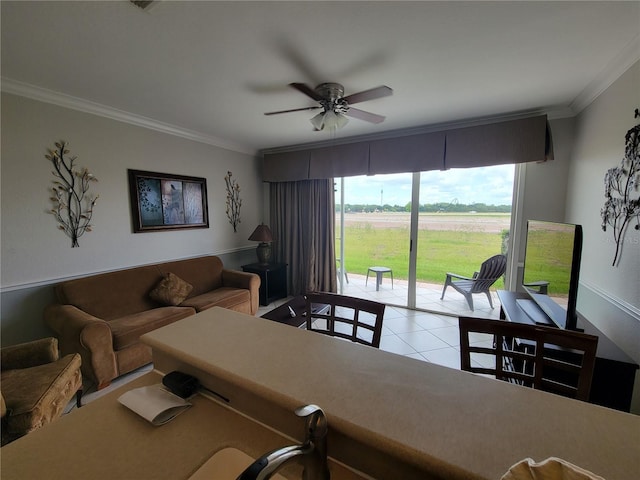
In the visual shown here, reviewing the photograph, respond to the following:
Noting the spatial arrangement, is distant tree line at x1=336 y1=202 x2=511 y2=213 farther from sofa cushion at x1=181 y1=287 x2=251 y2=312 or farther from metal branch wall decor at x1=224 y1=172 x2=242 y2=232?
sofa cushion at x1=181 y1=287 x2=251 y2=312

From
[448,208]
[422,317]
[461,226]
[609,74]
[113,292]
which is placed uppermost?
[609,74]

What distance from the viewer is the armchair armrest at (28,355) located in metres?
1.78

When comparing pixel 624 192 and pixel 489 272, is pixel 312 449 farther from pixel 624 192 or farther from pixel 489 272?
pixel 489 272

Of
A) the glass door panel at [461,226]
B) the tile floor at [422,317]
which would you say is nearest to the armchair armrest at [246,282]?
the tile floor at [422,317]

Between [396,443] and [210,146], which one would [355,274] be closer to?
[210,146]

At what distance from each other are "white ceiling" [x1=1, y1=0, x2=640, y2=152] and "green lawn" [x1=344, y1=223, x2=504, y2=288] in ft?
5.46

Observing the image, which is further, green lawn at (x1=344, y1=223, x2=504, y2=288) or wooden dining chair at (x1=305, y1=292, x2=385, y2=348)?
green lawn at (x1=344, y1=223, x2=504, y2=288)

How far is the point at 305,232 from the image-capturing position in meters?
4.58

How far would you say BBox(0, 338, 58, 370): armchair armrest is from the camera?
178 centimetres

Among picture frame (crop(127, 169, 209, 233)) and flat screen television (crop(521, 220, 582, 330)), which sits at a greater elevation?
picture frame (crop(127, 169, 209, 233))

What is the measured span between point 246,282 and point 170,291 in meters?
0.94

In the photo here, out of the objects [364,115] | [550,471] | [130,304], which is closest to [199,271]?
[130,304]

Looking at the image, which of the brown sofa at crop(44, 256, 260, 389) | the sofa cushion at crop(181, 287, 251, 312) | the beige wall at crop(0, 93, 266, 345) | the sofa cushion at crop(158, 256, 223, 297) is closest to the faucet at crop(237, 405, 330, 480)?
the brown sofa at crop(44, 256, 260, 389)

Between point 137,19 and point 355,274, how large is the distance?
13.7ft
